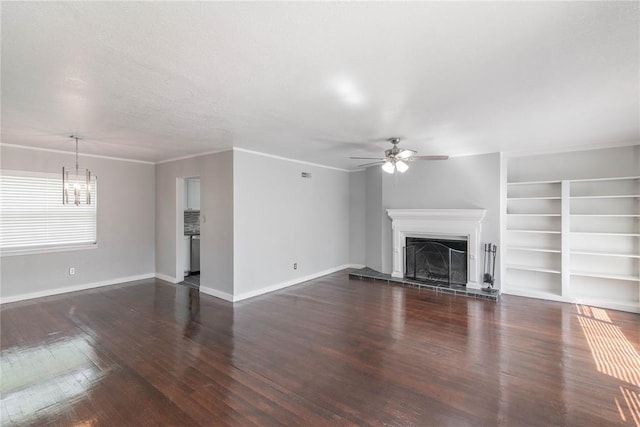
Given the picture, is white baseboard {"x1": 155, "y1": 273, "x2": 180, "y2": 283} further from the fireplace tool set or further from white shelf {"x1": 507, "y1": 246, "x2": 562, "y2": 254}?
white shelf {"x1": 507, "y1": 246, "x2": 562, "y2": 254}

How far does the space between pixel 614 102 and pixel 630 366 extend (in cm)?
253

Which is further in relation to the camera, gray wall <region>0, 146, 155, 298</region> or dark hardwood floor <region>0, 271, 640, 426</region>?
gray wall <region>0, 146, 155, 298</region>

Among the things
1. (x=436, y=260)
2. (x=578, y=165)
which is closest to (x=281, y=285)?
(x=436, y=260)

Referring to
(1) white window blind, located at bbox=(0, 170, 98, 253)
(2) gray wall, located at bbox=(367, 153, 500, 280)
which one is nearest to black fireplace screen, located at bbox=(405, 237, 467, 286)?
(2) gray wall, located at bbox=(367, 153, 500, 280)

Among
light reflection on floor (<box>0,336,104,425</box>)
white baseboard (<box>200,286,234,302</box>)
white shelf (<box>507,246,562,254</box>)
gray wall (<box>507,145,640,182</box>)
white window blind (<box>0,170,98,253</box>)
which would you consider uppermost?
gray wall (<box>507,145,640,182</box>)

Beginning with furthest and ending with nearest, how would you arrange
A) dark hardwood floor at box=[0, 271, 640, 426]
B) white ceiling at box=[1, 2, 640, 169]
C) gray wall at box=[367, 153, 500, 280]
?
gray wall at box=[367, 153, 500, 280]
dark hardwood floor at box=[0, 271, 640, 426]
white ceiling at box=[1, 2, 640, 169]

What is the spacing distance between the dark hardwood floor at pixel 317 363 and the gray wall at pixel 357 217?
2753 mm

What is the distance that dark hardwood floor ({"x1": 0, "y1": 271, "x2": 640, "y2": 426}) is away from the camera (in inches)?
89.1

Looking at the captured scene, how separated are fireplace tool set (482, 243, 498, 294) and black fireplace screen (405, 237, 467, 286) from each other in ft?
1.16

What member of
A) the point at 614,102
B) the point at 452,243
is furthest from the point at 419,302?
the point at 614,102

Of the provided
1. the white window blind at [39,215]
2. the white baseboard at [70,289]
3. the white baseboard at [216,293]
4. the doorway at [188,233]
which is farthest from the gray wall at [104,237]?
the white baseboard at [216,293]

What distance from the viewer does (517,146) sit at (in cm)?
483

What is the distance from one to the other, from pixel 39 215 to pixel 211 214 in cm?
284

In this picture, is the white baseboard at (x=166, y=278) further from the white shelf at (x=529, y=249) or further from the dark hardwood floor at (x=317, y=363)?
the white shelf at (x=529, y=249)
